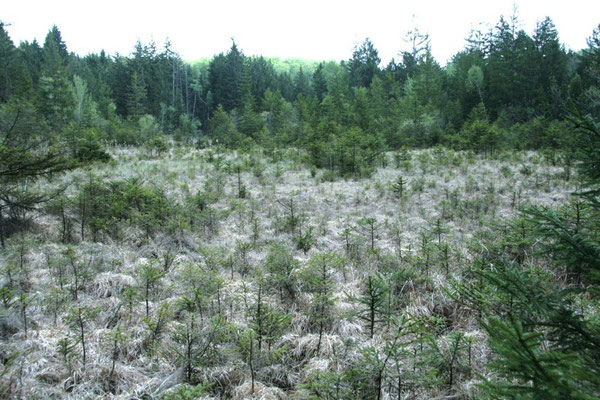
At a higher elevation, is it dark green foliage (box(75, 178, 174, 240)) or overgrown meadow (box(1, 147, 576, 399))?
dark green foliage (box(75, 178, 174, 240))

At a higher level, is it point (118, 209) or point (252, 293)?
point (118, 209)

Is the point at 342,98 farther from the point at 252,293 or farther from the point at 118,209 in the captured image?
the point at 252,293

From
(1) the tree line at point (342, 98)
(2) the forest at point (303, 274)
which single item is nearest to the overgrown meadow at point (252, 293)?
(2) the forest at point (303, 274)

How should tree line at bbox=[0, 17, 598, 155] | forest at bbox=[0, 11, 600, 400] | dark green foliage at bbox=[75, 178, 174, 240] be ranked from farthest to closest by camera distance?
tree line at bbox=[0, 17, 598, 155], dark green foliage at bbox=[75, 178, 174, 240], forest at bbox=[0, 11, 600, 400]

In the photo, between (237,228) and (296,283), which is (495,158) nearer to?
(237,228)

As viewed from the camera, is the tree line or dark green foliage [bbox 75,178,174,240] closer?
dark green foliage [bbox 75,178,174,240]

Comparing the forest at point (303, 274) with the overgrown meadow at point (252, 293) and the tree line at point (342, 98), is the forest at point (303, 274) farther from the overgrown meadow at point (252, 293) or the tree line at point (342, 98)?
the tree line at point (342, 98)

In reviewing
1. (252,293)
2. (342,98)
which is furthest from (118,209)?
(342,98)

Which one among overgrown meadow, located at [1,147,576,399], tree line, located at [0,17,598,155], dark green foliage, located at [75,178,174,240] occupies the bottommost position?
overgrown meadow, located at [1,147,576,399]

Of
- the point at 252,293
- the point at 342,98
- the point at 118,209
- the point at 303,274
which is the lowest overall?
the point at 252,293

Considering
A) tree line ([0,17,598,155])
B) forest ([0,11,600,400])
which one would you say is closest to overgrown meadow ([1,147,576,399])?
forest ([0,11,600,400])

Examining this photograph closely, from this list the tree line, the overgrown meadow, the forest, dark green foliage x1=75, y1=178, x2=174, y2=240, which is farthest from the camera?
the tree line

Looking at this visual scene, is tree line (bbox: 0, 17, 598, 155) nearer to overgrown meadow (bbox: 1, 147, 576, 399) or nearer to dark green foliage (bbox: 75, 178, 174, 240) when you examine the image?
overgrown meadow (bbox: 1, 147, 576, 399)

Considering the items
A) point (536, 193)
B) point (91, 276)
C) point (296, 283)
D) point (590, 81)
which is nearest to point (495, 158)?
point (536, 193)
